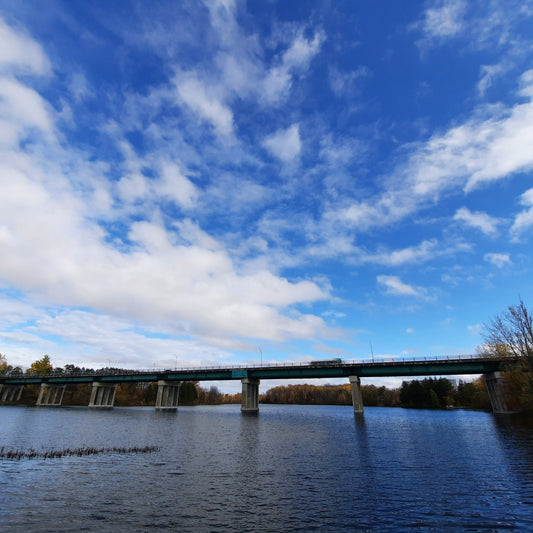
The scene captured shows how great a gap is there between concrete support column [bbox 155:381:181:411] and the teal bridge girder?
4.37 meters

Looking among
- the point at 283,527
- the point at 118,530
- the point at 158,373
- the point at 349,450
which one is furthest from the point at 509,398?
the point at 158,373

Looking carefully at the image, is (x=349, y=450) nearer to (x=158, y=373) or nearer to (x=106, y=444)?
(x=106, y=444)

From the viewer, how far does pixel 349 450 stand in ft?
130

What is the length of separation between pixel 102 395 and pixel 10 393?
7319 cm

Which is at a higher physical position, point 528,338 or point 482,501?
point 528,338

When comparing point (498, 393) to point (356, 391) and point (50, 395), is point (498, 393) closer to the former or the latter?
point (356, 391)

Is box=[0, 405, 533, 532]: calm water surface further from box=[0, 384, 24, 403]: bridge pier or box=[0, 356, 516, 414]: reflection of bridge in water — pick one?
box=[0, 384, 24, 403]: bridge pier

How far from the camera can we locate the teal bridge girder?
9088 cm

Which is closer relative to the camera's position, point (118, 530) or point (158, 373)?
point (118, 530)

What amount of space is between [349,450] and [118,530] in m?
31.9

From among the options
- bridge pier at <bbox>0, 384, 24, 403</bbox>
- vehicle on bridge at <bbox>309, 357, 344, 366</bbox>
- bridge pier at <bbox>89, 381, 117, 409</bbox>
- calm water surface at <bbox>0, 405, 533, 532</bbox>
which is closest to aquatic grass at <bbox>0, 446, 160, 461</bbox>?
calm water surface at <bbox>0, 405, 533, 532</bbox>

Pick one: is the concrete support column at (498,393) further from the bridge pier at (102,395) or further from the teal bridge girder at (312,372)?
the bridge pier at (102,395)

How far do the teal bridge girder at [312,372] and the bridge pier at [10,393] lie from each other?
17.5 meters

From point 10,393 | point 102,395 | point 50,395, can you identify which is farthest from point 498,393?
point 10,393
